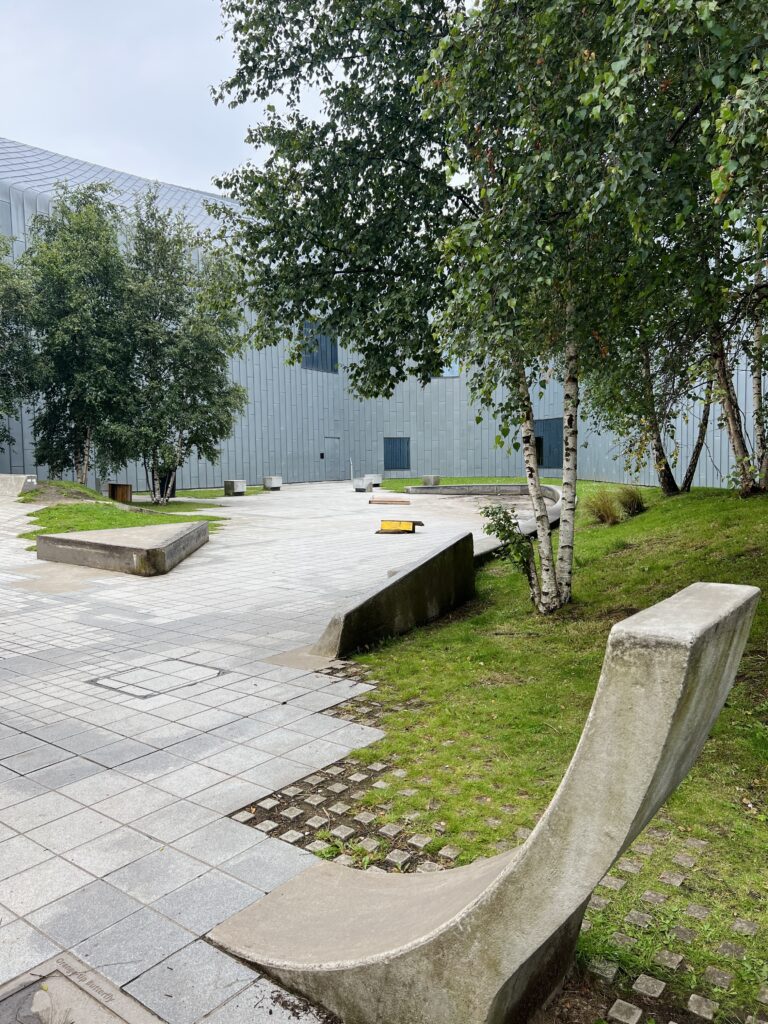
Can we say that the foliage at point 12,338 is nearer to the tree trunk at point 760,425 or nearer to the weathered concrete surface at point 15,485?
the weathered concrete surface at point 15,485

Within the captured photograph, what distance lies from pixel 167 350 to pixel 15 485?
22.1 ft

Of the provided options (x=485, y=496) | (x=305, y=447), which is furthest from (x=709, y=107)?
(x=305, y=447)

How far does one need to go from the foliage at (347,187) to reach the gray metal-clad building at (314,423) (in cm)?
2493

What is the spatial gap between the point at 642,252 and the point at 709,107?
48.8 inches

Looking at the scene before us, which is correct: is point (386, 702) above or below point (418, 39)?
below

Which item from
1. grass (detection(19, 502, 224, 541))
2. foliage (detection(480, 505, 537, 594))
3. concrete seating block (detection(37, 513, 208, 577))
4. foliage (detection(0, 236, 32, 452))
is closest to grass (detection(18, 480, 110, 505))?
grass (detection(19, 502, 224, 541))

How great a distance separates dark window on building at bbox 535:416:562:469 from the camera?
133 feet

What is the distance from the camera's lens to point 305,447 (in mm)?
47344

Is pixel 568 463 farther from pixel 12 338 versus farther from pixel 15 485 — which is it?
pixel 12 338

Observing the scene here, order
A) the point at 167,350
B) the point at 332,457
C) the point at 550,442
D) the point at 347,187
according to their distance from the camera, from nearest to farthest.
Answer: the point at 347,187, the point at 167,350, the point at 550,442, the point at 332,457

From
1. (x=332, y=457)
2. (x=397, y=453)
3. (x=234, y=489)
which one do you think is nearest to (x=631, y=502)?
(x=234, y=489)

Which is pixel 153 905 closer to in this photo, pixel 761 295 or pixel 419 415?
pixel 761 295

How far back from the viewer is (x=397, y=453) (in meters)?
51.4

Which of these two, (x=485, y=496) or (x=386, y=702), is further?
(x=485, y=496)
